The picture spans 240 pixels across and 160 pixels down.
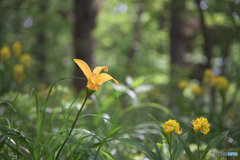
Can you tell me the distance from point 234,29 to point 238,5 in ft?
1.37

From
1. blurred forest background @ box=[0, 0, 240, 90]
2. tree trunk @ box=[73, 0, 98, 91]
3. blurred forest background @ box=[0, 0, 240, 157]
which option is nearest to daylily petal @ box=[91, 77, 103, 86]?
blurred forest background @ box=[0, 0, 240, 157]

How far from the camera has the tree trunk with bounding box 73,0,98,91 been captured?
4559 mm

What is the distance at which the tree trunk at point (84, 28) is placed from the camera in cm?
456

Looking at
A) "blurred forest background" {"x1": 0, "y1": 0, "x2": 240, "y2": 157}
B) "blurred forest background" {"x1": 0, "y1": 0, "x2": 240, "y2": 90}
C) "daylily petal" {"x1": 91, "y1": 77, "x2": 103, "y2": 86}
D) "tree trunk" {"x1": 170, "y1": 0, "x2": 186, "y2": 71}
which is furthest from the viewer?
"tree trunk" {"x1": 170, "y1": 0, "x2": 186, "y2": 71}

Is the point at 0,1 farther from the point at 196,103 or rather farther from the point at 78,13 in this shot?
the point at 196,103

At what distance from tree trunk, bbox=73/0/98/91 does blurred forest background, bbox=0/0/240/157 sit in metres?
0.02

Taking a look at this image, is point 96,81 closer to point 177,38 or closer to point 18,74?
point 18,74

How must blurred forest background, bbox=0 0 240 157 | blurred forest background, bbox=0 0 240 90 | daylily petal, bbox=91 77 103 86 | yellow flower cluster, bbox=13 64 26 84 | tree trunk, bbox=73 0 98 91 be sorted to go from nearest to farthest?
daylily petal, bbox=91 77 103 86 < blurred forest background, bbox=0 0 240 157 < yellow flower cluster, bbox=13 64 26 84 < blurred forest background, bbox=0 0 240 90 < tree trunk, bbox=73 0 98 91


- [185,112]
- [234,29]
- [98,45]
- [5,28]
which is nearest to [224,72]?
[234,29]

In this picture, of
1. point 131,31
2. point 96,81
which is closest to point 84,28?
point 131,31

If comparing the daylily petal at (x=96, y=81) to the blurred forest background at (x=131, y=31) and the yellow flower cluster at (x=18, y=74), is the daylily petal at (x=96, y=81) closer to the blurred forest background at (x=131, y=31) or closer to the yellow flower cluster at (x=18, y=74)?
the blurred forest background at (x=131, y=31)

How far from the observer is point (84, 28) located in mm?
4703

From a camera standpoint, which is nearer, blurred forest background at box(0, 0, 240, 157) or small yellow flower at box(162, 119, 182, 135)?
small yellow flower at box(162, 119, 182, 135)

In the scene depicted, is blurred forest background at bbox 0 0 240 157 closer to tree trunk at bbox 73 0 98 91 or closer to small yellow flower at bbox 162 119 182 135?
tree trunk at bbox 73 0 98 91
